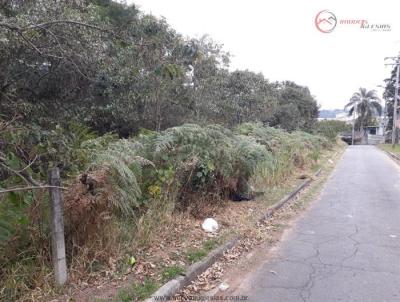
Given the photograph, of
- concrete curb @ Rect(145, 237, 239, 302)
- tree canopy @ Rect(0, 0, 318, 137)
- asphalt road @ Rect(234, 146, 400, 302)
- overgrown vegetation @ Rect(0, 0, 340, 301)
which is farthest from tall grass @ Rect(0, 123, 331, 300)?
asphalt road @ Rect(234, 146, 400, 302)

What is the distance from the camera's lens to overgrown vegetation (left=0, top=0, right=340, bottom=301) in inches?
155

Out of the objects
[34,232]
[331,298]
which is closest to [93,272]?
[34,232]

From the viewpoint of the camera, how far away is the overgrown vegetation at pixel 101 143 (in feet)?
12.9

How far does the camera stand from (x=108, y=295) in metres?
3.71

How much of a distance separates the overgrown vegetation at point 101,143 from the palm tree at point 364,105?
2513 inches

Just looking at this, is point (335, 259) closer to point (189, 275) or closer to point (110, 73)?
point (189, 275)

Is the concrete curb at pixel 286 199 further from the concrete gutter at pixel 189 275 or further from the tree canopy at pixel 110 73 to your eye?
the tree canopy at pixel 110 73

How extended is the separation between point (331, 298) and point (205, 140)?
3.60 m

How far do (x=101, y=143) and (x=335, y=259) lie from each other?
3745 millimetres

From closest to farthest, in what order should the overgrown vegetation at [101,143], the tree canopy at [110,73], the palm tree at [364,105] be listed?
1. the overgrown vegetation at [101,143]
2. the tree canopy at [110,73]
3. the palm tree at [364,105]

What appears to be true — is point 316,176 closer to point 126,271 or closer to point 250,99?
point 250,99

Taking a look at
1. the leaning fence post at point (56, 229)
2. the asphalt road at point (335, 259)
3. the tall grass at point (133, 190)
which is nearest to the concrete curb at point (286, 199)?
the asphalt road at point (335, 259)

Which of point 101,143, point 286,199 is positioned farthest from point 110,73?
point 286,199

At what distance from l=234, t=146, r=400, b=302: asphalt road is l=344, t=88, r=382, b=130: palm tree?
227 ft
